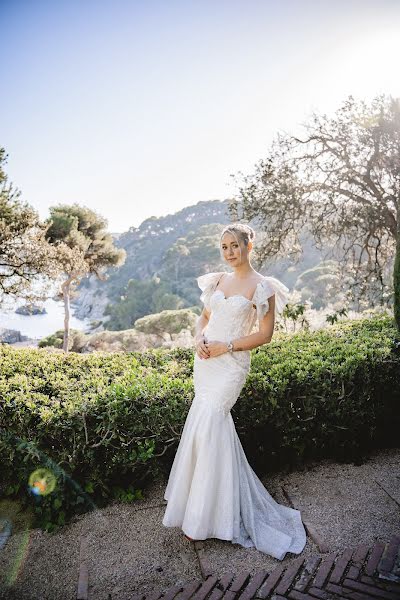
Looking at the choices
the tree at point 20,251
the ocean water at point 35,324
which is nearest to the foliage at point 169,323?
the ocean water at point 35,324

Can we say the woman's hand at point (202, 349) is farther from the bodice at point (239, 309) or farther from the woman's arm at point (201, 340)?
the bodice at point (239, 309)

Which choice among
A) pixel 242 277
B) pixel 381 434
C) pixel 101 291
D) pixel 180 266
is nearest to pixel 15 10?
pixel 242 277

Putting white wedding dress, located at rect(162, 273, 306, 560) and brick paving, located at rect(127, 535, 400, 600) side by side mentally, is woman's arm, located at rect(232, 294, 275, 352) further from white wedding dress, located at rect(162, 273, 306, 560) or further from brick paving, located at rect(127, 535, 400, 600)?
brick paving, located at rect(127, 535, 400, 600)

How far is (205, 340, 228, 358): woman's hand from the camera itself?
2822 millimetres

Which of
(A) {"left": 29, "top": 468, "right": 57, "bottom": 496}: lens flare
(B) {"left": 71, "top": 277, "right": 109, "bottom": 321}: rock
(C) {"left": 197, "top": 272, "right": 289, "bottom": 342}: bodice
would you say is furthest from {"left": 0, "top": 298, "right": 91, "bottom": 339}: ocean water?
(C) {"left": 197, "top": 272, "right": 289, "bottom": 342}: bodice

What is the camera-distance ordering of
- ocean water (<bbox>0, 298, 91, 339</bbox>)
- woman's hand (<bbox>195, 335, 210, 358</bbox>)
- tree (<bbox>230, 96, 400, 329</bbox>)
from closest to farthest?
woman's hand (<bbox>195, 335, 210, 358</bbox>) → tree (<bbox>230, 96, 400, 329</bbox>) → ocean water (<bbox>0, 298, 91, 339</bbox>)

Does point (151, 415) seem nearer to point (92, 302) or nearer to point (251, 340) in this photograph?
point (251, 340)

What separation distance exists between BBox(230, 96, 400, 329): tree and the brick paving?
6.88m

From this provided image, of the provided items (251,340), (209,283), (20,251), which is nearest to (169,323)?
(20,251)

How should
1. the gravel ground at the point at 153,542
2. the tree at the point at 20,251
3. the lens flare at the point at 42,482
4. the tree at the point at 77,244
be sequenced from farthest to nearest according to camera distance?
the tree at the point at 77,244
the tree at the point at 20,251
the lens flare at the point at 42,482
the gravel ground at the point at 153,542

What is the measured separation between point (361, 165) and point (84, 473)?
7930mm

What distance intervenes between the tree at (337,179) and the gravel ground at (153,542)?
6.01m

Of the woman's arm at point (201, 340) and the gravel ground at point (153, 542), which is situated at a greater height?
the woman's arm at point (201, 340)

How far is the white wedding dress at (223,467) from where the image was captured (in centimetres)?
276
